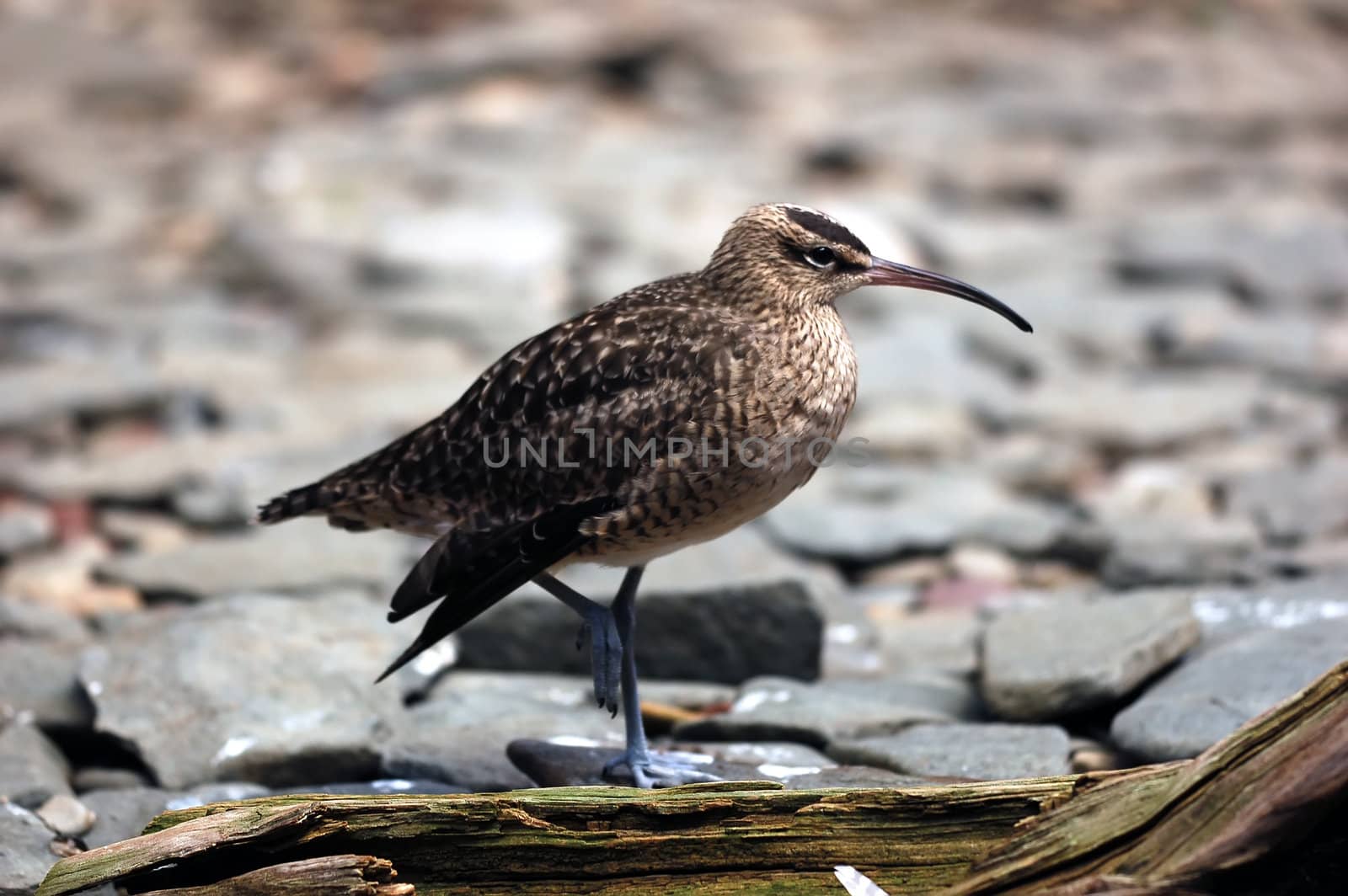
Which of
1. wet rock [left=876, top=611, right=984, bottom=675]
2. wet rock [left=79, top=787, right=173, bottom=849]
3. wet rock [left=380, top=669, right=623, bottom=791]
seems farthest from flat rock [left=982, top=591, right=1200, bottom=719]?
wet rock [left=79, top=787, right=173, bottom=849]

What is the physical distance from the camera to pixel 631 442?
5.49 metres

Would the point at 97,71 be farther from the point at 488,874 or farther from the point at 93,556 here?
the point at 488,874

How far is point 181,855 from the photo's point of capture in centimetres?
452

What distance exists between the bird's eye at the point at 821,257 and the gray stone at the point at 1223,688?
1921mm

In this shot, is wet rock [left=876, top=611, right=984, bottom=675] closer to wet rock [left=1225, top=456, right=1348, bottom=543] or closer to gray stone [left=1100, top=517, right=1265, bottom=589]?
gray stone [left=1100, top=517, right=1265, bottom=589]

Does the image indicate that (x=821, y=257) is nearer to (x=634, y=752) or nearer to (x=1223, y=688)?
(x=634, y=752)

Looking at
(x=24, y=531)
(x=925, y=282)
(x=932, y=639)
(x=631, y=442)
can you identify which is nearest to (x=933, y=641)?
(x=932, y=639)

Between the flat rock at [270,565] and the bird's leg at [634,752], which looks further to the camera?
the flat rock at [270,565]

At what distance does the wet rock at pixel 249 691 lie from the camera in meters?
5.93

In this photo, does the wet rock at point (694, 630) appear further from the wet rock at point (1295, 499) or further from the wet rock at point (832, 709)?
the wet rock at point (1295, 499)

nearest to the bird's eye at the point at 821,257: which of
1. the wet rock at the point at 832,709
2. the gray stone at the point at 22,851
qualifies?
the wet rock at the point at 832,709

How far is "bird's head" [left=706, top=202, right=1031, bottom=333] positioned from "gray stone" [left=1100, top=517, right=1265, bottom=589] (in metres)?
2.73

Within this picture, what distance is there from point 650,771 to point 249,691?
172 centimetres

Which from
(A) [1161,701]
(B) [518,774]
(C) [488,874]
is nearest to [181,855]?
(C) [488,874]
